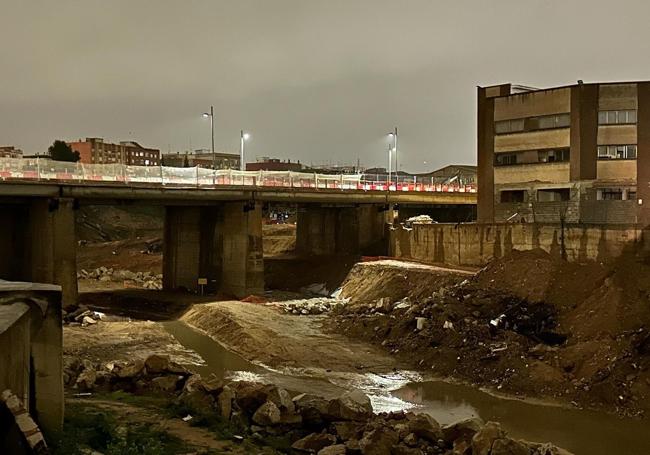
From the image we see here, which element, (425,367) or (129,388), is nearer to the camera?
(129,388)

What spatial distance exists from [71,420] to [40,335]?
9.14ft

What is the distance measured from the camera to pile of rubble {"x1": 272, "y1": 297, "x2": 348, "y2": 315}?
143 ft

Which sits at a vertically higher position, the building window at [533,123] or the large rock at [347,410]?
the building window at [533,123]

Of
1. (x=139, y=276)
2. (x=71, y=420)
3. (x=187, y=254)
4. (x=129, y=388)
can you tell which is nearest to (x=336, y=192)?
(x=187, y=254)

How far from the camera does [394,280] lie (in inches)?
1742

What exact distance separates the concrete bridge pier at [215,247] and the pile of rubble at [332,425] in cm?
2806

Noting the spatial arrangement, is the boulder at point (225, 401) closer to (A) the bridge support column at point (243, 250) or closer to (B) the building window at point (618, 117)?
(A) the bridge support column at point (243, 250)

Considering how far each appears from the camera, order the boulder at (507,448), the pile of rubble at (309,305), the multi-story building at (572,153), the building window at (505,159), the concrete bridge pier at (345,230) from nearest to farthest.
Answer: the boulder at (507,448), the pile of rubble at (309,305), the multi-story building at (572,153), the building window at (505,159), the concrete bridge pier at (345,230)

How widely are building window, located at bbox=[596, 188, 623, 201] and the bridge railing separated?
17.5m

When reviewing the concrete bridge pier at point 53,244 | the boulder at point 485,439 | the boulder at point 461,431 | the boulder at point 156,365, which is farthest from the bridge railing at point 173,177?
the boulder at point 485,439

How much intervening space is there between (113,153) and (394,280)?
144m

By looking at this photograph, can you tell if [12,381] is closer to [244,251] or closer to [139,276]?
[244,251]

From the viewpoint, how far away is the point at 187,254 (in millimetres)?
55250

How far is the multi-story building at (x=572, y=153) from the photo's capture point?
47.9m
